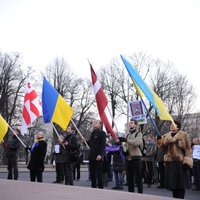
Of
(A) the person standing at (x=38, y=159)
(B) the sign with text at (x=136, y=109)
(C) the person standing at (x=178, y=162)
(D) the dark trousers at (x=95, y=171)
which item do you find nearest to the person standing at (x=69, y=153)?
(A) the person standing at (x=38, y=159)

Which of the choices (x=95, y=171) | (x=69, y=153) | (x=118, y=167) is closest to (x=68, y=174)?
(x=69, y=153)

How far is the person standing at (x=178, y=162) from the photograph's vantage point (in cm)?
719

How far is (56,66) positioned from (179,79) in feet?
49.5

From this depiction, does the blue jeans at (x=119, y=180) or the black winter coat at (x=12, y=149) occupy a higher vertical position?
the black winter coat at (x=12, y=149)

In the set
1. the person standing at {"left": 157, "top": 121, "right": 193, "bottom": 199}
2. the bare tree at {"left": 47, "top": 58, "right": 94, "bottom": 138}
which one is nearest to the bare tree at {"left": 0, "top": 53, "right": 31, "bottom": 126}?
the bare tree at {"left": 47, "top": 58, "right": 94, "bottom": 138}

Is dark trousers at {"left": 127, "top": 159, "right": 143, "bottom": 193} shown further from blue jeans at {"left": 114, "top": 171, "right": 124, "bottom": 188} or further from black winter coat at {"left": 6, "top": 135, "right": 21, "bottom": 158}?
black winter coat at {"left": 6, "top": 135, "right": 21, "bottom": 158}

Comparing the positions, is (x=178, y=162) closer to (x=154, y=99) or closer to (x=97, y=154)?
A: (x=154, y=99)

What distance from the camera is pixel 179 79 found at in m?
44.2

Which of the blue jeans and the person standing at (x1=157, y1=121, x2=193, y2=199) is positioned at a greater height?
the person standing at (x1=157, y1=121, x2=193, y2=199)

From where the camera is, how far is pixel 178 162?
7.25m

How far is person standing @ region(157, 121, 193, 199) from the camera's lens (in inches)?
283

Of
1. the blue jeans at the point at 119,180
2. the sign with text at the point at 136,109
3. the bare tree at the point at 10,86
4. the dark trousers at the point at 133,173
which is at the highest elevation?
the bare tree at the point at 10,86

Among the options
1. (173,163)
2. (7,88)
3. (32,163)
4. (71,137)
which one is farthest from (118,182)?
(7,88)

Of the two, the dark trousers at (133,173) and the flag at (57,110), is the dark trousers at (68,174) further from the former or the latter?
the dark trousers at (133,173)
